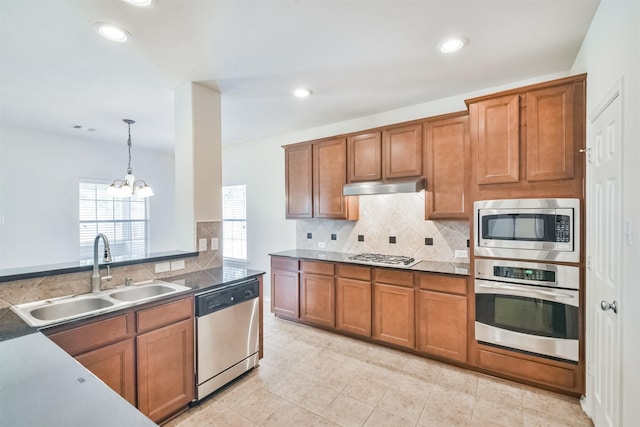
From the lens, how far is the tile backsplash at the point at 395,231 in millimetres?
3275

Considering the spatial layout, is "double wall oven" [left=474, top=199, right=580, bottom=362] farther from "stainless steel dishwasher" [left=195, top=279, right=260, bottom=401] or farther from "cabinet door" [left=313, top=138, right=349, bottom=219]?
"stainless steel dishwasher" [left=195, top=279, right=260, bottom=401]

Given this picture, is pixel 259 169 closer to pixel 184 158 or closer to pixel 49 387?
pixel 184 158

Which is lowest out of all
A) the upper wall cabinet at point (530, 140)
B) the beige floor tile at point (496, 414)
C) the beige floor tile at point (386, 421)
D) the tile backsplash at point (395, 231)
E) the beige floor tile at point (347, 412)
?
the beige floor tile at point (347, 412)

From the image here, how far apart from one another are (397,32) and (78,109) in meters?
3.85

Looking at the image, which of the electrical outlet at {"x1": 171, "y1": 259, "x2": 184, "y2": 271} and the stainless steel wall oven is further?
the electrical outlet at {"x1": 171, "y1": 259, "x2": 184, "y2": 271}

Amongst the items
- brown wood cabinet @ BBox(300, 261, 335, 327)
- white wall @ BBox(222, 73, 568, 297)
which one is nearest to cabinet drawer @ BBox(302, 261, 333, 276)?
brown wood cabinet @ BBox(300, 261, 335, 327)

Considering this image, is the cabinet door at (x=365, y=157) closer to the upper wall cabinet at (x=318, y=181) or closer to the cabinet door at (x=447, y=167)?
the upper wall cabinet at (x=318, y=181)

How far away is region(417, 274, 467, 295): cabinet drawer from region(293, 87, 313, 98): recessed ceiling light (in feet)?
7.41

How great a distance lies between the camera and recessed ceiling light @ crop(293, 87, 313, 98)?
3.03 meters

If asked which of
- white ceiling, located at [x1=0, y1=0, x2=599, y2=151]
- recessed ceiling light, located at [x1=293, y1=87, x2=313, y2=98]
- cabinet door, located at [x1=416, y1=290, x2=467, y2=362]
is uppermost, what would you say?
recessed ceiling light, located at [x1=293, y1=87, x2=313, y2=98]

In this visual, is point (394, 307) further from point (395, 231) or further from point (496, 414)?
point (496, 414)

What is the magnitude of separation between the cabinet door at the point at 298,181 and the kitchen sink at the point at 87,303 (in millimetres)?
2116

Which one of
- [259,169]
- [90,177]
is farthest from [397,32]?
[90,177]

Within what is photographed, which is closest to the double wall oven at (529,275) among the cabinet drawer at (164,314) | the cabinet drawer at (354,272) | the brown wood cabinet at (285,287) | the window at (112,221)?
the cabinet drawer at (354,272)
